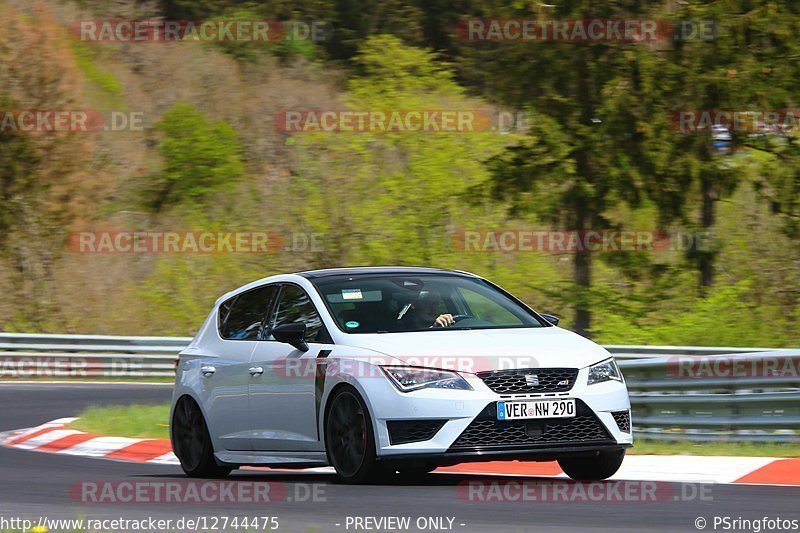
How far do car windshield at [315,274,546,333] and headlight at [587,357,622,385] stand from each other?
0.82 meters

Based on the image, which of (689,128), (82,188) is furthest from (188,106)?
(689,128)

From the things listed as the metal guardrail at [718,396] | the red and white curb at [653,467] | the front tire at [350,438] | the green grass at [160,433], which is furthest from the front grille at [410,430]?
→ the metal guardrail at [718,396]

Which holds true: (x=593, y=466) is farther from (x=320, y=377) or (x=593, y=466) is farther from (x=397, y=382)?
(x=320, y=377)

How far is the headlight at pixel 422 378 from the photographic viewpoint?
911 cm

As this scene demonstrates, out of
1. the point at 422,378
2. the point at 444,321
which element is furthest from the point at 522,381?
the point at 444,321

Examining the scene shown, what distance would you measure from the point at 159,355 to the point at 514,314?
1803 cm

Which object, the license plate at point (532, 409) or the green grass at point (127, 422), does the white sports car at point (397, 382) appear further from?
the green grass at point (127, 422)

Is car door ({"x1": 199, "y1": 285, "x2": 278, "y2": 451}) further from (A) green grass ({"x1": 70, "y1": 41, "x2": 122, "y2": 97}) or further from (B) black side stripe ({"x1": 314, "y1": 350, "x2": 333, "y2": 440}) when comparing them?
(A) green grass ({"x1": 70, "y1": 41, "x2": 122, "y2": 97})

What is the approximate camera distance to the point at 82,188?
38.7 meters

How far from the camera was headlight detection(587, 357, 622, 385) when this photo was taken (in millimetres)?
9406

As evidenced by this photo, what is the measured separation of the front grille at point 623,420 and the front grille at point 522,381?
460 mm

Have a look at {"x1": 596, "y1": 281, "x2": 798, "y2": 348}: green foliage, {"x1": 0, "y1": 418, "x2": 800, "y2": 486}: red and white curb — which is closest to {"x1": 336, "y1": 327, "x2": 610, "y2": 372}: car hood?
{"x1": 0, "y1": 418, "x2": 800, "y2": 486}: red and white curb

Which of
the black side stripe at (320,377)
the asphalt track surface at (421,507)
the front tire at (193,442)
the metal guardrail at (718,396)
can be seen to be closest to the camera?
the asphalt track surface at (421,507)

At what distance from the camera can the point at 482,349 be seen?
30.5 ft
